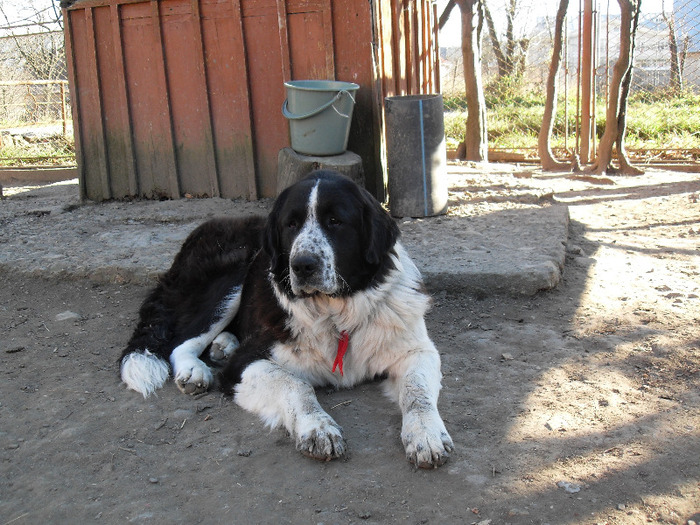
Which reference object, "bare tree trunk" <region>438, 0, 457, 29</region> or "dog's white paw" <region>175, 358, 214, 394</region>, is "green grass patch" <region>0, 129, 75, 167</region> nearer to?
"bare tree trunk" <region>438, 0, 457, 29</region>

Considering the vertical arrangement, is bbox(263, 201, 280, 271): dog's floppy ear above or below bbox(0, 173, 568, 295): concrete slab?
above

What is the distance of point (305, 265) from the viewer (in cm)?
302

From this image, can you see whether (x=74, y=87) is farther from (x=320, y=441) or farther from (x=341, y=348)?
(x=320, y=441)

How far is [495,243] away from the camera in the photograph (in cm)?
537

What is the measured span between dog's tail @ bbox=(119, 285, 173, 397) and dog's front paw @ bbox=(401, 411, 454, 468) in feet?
4.91

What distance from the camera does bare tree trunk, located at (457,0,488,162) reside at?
961 cm

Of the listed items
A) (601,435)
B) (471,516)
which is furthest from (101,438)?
(601,435)

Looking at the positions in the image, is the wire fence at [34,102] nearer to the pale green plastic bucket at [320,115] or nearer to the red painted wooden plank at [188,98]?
the red painted wooden plank at [188,98]

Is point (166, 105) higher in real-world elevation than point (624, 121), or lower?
higher

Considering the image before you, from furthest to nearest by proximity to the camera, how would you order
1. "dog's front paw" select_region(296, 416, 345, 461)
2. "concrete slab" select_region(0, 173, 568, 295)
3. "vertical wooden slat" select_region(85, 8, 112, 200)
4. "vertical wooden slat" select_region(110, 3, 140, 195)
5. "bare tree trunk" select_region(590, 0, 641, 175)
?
→ "bare tree trunk" select_region(590, 0, 641, 175)
"vertical wooden slat" select_region(85, 8, 112, 200)
"vertical wooden slat" select_region(110, 3, 140, 195)
"concrete slab" select_region(0, 173, 568, 295)
"dog's front paw" select_region(296, 416, 345, 461)

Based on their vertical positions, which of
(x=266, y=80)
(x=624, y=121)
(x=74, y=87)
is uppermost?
(x=74, y=87)

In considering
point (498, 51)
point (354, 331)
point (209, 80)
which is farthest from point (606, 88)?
point (354, 331)

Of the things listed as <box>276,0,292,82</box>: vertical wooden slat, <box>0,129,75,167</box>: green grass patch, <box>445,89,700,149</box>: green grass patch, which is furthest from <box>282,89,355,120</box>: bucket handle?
<box>0,129,75,167</box>: green grass patch

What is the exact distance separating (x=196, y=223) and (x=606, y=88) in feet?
22.6
